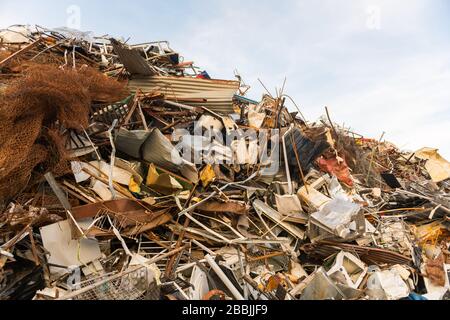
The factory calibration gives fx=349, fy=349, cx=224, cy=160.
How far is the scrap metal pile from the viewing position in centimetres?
461

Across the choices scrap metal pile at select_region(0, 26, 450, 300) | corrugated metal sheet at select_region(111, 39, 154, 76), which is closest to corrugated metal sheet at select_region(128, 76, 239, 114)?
scrap metal pile at select_region(0, 26, 450, 300)

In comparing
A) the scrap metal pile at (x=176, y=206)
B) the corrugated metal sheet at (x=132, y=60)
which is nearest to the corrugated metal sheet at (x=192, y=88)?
the scrap metal pile at (x=176, y=206)

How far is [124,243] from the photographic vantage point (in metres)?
4.96

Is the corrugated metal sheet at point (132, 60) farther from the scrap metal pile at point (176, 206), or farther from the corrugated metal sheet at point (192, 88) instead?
the corrugated metal sheet at point (192, 88)

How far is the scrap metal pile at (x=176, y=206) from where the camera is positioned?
181 inches

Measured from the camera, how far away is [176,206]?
569cm

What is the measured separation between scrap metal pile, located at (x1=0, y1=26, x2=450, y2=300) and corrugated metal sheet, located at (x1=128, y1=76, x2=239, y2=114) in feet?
0.10

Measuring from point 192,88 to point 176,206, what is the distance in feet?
9.94

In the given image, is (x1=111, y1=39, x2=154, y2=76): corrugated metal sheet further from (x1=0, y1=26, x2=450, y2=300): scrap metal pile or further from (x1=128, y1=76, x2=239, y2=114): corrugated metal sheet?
(x1=128, y1=76, x2=239, y2=114): corrugated metal sheet

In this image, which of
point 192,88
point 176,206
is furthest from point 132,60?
point 176,206

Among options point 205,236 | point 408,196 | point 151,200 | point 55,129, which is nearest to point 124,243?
point 151,200

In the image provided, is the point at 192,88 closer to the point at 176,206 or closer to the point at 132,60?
the point at 132,60

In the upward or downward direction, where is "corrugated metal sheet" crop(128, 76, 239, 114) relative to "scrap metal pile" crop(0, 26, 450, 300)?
upward
